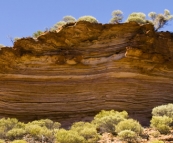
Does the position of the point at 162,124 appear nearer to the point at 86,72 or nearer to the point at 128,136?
the point at 128,136

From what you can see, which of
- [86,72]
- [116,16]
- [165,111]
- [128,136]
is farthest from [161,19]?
[128,136]

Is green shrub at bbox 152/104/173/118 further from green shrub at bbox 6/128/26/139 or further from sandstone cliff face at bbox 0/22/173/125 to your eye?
green shrub at bbox 6/128/26/139

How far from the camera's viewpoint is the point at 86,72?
61.8ft

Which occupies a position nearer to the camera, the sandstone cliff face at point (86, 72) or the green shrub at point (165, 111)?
the green shrub at point (165, 111)

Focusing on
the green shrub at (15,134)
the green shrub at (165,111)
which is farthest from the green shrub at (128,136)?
the green shrub at (15,134)

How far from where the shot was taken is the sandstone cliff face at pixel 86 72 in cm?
1809

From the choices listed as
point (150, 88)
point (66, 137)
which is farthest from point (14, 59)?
point (66, 137)

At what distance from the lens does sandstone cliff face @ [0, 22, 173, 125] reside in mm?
18094

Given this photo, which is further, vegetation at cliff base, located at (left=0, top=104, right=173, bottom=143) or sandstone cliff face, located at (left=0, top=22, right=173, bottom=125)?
sandstone cliff face, located at (left=0, top=22, right=173, bottom=125)

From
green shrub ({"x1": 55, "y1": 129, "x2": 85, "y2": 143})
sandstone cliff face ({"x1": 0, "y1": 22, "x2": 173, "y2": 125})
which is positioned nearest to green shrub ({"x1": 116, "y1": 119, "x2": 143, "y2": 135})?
green shrub ({"x1": 55, "y1": 129, "x2": 85, "y2": 143})

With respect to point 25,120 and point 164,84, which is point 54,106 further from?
point 164,84

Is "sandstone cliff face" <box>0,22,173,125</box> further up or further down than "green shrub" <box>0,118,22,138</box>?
further up

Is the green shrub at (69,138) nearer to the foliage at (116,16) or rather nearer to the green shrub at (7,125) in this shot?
the green shrub at (7,125)

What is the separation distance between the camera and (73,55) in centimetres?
1905
